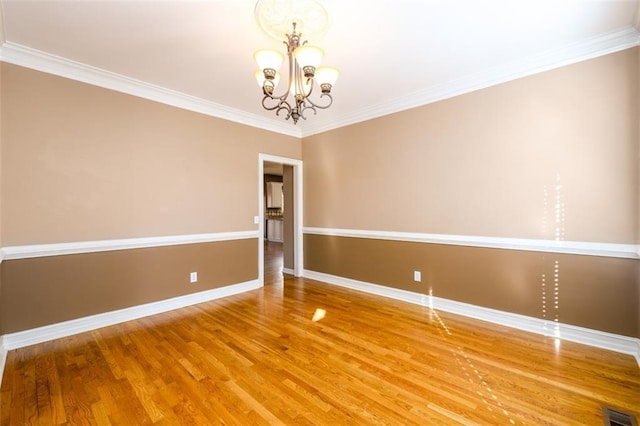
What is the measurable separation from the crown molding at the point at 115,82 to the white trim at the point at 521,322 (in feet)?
10.6

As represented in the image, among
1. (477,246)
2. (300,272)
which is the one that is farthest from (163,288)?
(477,246)

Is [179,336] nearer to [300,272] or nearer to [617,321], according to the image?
[300,272]

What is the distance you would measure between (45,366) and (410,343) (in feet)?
10.4

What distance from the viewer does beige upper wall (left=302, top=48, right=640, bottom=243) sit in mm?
2566

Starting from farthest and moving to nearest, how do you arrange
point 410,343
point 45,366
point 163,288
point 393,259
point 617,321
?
point 393,259 → point 163,288 → point 410,343 → point 617,321 → point 45,366

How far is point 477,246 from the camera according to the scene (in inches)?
132

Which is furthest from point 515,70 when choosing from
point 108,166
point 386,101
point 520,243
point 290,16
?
point 108,166

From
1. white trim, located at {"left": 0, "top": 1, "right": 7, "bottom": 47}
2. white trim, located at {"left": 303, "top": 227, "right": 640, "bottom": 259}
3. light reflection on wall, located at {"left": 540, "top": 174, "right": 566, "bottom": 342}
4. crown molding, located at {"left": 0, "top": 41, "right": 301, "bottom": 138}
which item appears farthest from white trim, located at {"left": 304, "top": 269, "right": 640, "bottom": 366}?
white trim, located at {"left": 0, "top": 1, "right": 7, "bottom": 47}

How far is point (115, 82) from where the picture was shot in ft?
10.6

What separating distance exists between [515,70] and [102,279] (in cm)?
502

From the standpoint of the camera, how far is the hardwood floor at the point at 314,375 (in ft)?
5.98

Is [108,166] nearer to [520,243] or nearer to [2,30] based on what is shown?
[2,30]

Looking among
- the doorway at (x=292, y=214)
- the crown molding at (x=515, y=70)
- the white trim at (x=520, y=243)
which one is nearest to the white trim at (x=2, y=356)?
the doorway at (x=292, y=214)

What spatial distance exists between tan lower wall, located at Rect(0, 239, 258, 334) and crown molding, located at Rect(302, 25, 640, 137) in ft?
10.3
